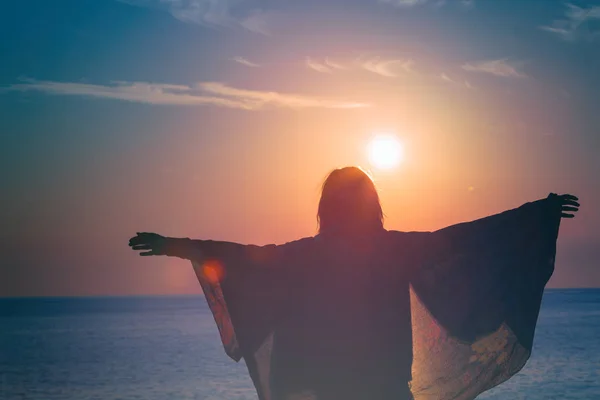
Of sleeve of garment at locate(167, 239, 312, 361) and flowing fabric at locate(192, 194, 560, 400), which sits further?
sleeve of garment at locate(167, 239, 312, 361)

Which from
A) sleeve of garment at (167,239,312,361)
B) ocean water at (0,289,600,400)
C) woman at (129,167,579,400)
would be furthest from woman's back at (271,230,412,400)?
ocean water at (0,289,600,400)

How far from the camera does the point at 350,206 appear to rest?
15.1 ft

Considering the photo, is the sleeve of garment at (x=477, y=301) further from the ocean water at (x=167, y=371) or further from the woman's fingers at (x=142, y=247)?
the ocean water at (x=167, y=371)

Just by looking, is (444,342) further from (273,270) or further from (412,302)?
(273,270)

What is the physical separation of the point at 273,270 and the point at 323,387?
769 mm

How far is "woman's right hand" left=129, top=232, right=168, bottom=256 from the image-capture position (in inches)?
177

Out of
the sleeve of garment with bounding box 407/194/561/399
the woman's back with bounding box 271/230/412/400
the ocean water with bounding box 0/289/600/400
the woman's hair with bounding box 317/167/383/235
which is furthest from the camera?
the ocean water with bounding box 0/289/600/400

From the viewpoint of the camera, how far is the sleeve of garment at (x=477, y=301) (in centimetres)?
500

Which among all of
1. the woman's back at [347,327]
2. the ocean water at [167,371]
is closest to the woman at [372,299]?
the woman's back at [347,327]

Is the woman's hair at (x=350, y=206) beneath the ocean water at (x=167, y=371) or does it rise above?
above

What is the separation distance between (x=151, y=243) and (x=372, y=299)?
53.2 inches

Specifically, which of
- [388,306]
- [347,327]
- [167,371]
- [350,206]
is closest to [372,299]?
[388,306]

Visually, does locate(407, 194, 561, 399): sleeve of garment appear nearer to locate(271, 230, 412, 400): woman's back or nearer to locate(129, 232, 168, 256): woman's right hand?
locate(271, 230, 412, 400): woman's back

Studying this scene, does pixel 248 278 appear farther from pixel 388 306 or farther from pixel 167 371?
pixel 167 371
